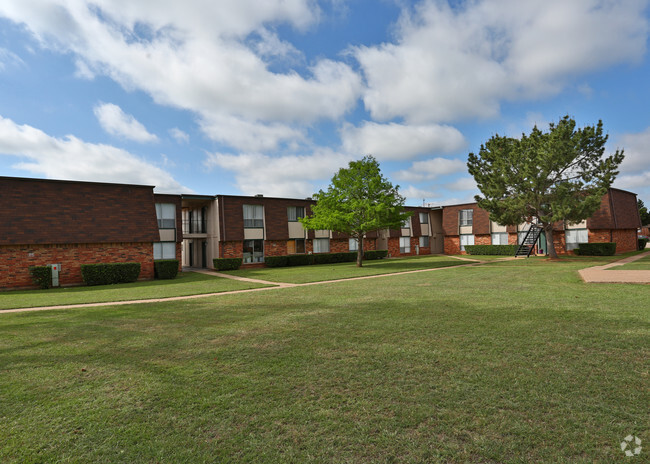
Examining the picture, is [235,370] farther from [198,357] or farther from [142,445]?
[142,445]

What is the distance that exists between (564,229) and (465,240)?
1050cm

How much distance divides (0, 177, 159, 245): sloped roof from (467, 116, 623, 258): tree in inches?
973

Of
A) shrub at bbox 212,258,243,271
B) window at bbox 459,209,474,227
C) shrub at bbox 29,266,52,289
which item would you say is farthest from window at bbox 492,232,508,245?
shrub at bbox 29,266,52,289

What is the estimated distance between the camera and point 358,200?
25.0 meters

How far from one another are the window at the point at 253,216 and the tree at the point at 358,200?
616 centimetres

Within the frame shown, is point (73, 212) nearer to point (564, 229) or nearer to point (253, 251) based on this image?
point (253, 251)

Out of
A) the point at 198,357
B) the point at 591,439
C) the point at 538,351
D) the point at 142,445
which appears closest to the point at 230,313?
the point at 198,357

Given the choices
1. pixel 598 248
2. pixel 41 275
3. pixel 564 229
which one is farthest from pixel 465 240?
pixel 41 275

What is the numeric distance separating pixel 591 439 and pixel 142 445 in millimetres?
3938

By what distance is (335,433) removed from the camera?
3.27 metres

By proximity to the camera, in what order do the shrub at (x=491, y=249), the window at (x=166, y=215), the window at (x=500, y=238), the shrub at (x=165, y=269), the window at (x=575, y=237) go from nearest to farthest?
the shrub at (x=165, y=269) < the window at (x=166, y=215) < the window at (x=575, y=237) < the shrub at (x=491, y=249) < the window at (x=500, y=238)

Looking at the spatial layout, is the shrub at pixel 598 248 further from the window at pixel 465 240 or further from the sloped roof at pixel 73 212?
the sloped roof at pixel 73 212

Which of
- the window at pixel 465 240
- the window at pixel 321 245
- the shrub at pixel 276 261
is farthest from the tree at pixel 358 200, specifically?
the window at pixel 465 240

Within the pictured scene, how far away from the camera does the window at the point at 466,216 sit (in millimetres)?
40906
